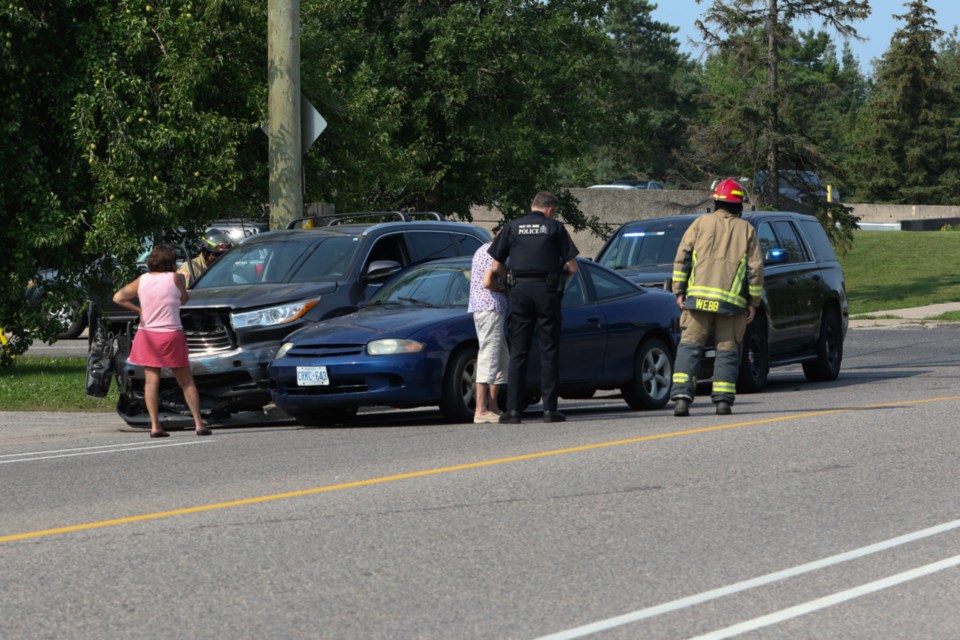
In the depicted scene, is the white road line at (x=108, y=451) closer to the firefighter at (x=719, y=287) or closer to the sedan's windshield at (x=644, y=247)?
the firefighter at (x=719, y=287)

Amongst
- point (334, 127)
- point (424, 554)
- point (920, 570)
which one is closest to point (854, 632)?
point (920, 570)

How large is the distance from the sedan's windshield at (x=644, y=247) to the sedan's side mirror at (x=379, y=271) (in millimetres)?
4111

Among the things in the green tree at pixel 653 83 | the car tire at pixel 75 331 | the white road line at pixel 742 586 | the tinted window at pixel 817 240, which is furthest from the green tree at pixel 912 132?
the white road line at pixel 742 586

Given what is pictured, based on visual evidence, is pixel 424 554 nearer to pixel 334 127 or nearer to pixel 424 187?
pixel 334 127

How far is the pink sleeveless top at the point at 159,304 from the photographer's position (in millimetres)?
13250

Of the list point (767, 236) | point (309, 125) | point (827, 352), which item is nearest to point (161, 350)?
point (309, 125)

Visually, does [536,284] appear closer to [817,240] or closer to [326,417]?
[326,417]

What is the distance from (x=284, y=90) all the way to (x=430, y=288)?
4.28 meters

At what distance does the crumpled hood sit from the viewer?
14.2 meters

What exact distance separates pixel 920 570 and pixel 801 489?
212cm

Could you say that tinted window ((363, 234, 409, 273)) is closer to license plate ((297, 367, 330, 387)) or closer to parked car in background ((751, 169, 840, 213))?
license plate ((297, 367, 330, 387))

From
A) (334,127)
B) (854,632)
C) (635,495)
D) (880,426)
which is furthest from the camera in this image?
(334,127)

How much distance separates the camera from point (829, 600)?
6.42m

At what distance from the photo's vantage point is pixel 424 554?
7387 mm
